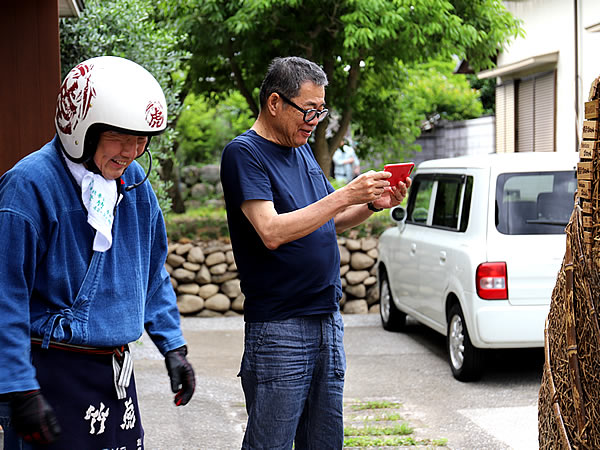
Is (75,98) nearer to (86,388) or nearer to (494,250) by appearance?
(86,388)

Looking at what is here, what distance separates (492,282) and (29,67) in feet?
11.8

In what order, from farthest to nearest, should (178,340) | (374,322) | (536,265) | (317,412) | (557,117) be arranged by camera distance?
(557,117) → (374,322) → (536,265) → (317,412) → (178,340)

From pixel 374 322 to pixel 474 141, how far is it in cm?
1262

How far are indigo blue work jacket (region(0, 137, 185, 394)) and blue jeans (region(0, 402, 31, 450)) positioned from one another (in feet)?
0.73

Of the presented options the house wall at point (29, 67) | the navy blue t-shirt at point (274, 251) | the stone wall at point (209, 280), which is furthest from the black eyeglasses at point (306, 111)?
the stone wall at point (209, 280)

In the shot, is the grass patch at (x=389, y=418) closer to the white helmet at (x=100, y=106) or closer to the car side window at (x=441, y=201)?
the car side window at (x=441, y=201)

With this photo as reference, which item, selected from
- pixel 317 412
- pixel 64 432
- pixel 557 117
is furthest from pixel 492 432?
pixel 557 117

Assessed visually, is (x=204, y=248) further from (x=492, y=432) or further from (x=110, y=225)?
(x=110, y=225)

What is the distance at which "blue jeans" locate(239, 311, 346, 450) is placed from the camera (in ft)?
10.2

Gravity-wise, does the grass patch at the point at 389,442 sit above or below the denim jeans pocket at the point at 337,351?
below

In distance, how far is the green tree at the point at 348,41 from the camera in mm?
9438

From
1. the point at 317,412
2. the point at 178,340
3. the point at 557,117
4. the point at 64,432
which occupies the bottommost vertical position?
the point at 317,412

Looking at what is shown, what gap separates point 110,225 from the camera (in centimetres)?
245

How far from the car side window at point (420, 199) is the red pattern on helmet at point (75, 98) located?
575cm
